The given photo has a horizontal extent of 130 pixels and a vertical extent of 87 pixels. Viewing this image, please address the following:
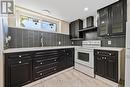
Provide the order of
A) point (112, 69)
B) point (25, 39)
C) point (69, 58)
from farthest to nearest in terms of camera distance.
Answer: point (69, 58) → point (25, 39) → point (112, 69)

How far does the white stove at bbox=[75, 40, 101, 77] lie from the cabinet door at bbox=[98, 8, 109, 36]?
1.52ft

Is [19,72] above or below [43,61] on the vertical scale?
below

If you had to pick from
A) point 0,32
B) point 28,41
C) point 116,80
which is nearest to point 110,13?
point 116,80

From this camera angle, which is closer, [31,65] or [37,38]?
[31,65]

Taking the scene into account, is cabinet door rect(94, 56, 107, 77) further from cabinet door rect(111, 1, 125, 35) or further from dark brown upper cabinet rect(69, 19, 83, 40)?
dark brown upper cabinet rect(69, 19, 83, 40)

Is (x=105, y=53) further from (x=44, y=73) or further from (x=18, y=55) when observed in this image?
(x=18, y=55)

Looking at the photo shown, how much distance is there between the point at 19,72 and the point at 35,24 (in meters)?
2.01

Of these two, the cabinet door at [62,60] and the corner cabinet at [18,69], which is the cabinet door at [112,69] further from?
the corner cabinet at [18,69]

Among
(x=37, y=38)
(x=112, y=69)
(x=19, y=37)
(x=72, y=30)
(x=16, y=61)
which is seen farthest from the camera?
(x=72, y=30)

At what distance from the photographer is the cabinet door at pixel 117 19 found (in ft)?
8.30

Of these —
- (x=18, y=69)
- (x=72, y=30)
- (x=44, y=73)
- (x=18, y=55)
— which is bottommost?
(x=44, y=73)

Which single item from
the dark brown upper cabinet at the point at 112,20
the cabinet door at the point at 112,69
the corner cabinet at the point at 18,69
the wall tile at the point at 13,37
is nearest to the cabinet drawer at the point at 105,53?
the cabinet door at the point at 112,69

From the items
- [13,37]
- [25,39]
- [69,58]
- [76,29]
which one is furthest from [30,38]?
[76,29]

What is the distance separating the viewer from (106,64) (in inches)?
102
